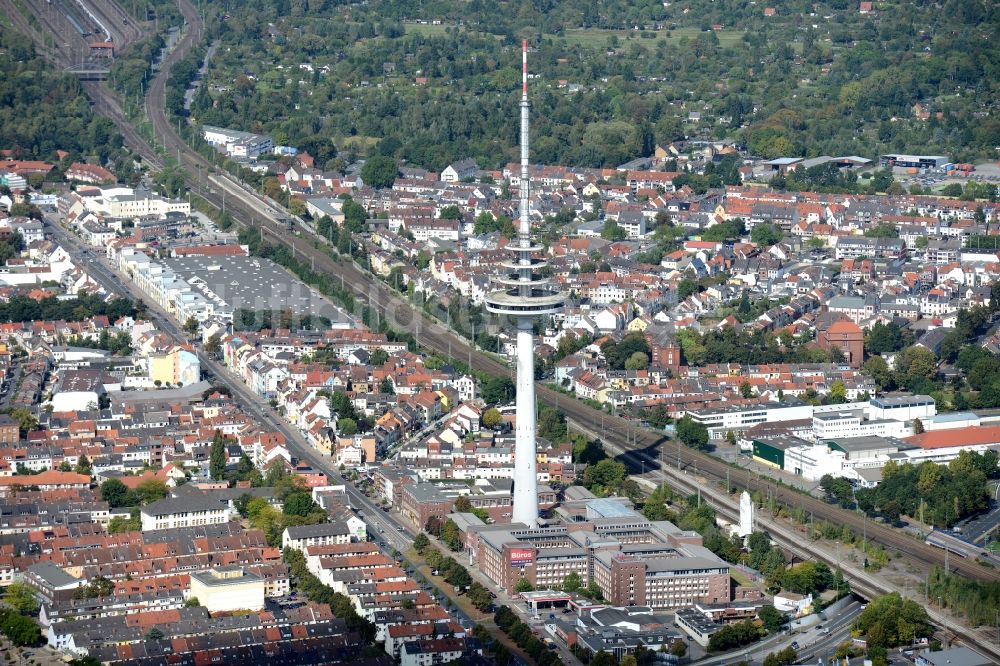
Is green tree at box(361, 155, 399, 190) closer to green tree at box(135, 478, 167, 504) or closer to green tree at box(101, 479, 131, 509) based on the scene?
green tree at box(135, 478, 167, 504)

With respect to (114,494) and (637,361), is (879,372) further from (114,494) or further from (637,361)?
(114,494)

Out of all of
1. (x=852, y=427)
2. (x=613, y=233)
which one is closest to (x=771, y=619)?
(x=852, y=427)

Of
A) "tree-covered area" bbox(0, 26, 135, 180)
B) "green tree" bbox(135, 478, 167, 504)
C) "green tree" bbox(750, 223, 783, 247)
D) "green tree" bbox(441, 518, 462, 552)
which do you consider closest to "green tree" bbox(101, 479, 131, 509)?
"green tree" bbox(135, 478, 167, 504)

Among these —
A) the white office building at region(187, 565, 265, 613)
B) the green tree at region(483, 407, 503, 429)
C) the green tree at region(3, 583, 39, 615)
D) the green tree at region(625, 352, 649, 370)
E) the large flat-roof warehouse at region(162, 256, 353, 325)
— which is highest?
the large flat-roof warehouse at region(162, 256, 353, 325)

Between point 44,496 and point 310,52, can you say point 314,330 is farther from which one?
point 310,52

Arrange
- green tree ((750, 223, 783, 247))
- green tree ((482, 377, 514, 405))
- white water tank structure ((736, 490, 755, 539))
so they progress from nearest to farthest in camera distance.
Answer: white water tank structure ((736, 490, 755, 539))
green tree ((482, 377, 514, 405))
green tree ((750, 223, 783, 247))

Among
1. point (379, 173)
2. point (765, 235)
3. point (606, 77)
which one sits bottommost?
point (765, 235)

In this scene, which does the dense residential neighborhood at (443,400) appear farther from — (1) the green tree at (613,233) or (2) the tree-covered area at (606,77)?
(2) the tree-covered area at (606,77)
